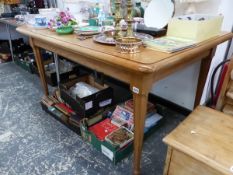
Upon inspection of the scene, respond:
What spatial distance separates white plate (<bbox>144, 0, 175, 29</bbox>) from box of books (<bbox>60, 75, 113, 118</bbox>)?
0.57m

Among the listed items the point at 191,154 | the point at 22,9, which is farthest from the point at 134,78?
the point at 22,9

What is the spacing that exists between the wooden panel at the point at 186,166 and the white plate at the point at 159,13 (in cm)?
77

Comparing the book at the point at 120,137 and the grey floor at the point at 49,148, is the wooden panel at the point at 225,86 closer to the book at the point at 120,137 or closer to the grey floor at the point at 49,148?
the grey floor at the point at 49,148

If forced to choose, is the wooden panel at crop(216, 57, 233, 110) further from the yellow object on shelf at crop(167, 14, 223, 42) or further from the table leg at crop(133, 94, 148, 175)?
the table leg at crop(133, 94, 148, 175)

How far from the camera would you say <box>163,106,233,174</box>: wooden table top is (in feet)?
2.51

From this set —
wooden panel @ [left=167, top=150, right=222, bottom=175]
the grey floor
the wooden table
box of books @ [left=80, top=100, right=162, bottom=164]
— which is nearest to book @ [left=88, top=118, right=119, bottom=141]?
box of books @ [left=80, top=100, right=162, bottom=164]

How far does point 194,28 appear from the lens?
102cm

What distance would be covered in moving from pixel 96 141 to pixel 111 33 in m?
0.70

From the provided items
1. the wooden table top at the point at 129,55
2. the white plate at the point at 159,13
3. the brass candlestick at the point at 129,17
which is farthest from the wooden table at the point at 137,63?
the white plate at the point at 159,13

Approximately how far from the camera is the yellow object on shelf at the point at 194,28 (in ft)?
3.35

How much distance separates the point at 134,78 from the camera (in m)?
0.84

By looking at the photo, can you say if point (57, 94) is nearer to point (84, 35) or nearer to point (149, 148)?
point (84, 35)

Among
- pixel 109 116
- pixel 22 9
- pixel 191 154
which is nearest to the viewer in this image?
pixel 191 154

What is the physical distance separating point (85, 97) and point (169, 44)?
69 cm
